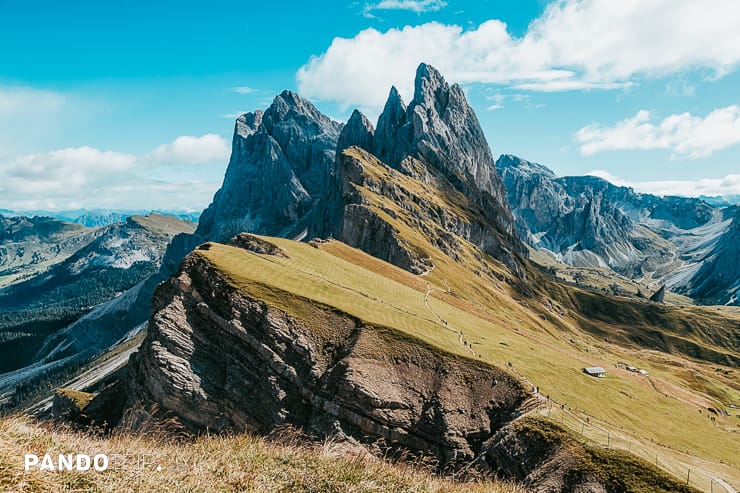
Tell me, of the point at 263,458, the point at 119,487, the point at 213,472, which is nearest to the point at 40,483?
the point at 119,487

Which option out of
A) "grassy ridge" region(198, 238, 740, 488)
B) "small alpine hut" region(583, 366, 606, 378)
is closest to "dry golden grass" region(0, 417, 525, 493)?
"grassy ridge" region(198, 238, 740, 488)

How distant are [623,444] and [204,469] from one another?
41919 mm

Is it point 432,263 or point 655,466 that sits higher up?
point 432,263

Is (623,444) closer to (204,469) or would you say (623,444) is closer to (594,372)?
(594,372)

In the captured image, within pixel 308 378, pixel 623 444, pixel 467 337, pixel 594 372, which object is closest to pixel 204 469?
pixel 308 378

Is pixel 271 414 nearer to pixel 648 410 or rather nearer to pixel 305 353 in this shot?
pixel 305 353

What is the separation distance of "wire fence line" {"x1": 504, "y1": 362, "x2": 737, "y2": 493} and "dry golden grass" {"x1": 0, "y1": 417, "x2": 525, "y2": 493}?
30623mm

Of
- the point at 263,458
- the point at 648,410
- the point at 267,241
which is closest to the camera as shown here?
the point at 263,458

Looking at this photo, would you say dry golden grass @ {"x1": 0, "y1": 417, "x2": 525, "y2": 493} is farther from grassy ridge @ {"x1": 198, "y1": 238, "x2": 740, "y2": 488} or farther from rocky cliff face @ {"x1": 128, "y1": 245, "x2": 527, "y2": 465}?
grassy ridge @ {"x1": 198, "y1": 238, "x2": 740, "y2": 488}

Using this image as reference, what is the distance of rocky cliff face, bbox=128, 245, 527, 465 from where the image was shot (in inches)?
1911

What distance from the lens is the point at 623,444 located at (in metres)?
40.3

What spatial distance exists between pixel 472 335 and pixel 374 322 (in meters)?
22.8

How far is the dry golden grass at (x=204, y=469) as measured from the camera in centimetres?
988

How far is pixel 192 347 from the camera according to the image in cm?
5609
